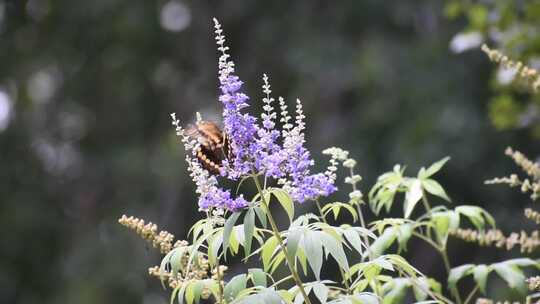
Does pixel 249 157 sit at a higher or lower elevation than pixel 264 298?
higher

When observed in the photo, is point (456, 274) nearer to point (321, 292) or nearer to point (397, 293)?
point (397, 293)

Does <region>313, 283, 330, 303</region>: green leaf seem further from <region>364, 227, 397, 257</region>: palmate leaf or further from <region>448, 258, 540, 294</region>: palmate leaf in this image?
<region>448, 258, 540, 294</region>: palmate leaf

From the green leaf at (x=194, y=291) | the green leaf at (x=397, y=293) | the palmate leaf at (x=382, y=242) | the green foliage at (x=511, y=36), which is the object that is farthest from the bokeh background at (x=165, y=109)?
the green leaf at (x=194, y=291)

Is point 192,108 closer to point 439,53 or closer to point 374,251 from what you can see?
point 439,53

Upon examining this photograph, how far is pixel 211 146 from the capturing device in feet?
11.8

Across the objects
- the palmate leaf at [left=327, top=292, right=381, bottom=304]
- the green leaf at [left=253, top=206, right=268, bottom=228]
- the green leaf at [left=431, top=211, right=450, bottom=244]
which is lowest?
the palmate leaf at [left=327, top=292, right=381, bottom=304]

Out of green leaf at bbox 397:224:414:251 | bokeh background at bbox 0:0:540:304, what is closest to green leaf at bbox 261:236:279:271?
green leaf at bbox 397:224:414:251

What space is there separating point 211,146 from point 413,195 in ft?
2.55

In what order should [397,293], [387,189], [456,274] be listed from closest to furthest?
1. [397,293]
2. [456,274]
3. [387,189]

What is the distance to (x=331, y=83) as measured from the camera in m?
17.2

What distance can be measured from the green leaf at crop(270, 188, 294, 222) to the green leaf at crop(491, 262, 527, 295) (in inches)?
28.6

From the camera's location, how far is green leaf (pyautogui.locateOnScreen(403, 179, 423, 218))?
3.57 m

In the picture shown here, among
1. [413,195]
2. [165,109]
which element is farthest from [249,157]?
[165,109]

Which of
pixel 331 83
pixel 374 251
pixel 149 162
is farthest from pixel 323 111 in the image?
pixel 374 251
